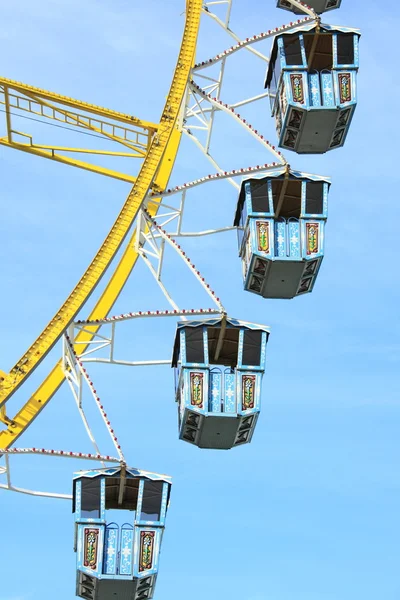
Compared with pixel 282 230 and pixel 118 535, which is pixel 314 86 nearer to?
pixel 282 230

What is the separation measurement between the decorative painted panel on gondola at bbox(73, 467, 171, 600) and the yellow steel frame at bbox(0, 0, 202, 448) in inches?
100

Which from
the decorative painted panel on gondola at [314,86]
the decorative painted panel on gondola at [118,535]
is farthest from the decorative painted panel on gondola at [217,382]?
the decorative painted panel on gondola at [314,86]

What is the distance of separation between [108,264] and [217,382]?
355 centimetres

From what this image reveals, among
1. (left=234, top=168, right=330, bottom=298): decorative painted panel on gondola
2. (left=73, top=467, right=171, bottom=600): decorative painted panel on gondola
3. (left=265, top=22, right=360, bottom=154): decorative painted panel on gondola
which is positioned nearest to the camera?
(left=73, top=467, right=171, bottom=600): decorative painted panel on gondola

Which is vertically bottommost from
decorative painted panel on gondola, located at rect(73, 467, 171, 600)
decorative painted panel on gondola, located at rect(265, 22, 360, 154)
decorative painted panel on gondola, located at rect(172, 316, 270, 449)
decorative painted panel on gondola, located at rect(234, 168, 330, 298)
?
decorative painted panel on gondola, located at rect(73, 467, 171, 600)

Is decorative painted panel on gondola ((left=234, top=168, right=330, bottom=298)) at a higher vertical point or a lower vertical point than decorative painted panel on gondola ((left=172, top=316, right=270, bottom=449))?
higher

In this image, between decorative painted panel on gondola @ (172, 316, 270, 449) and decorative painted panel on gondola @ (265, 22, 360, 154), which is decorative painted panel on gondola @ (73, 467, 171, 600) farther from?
decorative painted panel on gondola @ (265, 22, 360, 154)

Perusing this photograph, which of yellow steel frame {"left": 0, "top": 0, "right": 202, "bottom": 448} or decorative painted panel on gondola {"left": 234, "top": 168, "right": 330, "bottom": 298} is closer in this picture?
yellow steel frame {"left": 0, "top": 0, "right": 202, "bottom": 448}

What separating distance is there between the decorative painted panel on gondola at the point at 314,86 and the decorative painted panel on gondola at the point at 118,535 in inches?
373

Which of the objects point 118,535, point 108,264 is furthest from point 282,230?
point 118,535

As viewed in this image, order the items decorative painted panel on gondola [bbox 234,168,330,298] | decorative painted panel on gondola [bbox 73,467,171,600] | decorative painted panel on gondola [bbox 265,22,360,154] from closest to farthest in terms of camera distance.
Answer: decorative painted panel on gondola [bbox 73,467,171,600] < decorative painted panel on gondola [bbox 234,168,330,298] < decorative painted panel on gondola [bbox 265,22,360,154]

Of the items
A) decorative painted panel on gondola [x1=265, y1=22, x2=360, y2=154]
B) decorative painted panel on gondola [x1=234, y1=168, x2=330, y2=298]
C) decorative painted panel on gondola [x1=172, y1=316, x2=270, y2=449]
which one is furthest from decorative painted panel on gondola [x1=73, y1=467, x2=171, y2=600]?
decorative painted panel on gondola [x1=265, y1=22, x2=360, y2=154]

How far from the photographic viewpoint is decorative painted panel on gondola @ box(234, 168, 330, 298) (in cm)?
3888

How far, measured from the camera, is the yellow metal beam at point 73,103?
40375mm
